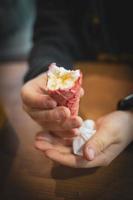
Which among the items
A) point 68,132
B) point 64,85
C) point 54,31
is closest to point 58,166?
point 68,132

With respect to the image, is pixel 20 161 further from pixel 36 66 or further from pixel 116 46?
pixel 116 46

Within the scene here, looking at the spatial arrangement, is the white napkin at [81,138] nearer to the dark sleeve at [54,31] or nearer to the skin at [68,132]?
the skin at [68,132]

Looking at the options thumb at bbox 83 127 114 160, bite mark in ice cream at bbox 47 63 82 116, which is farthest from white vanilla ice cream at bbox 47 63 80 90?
thumb at bbox 83 127 114 160

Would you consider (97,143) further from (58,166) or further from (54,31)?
(54,31)

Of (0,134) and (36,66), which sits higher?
(36,66)

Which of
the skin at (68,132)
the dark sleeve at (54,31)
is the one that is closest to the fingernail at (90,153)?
the skin at (68,132)

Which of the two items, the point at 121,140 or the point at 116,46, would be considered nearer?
the point at 121,140

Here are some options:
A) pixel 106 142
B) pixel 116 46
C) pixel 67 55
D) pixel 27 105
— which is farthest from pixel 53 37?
pixel 106 142
